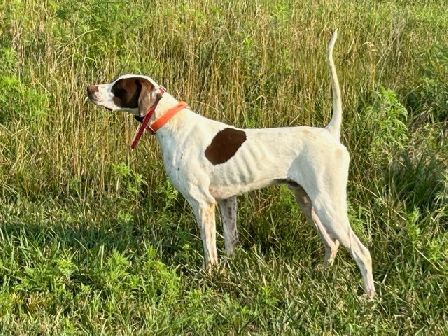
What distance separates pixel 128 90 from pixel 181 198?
3.58 feet

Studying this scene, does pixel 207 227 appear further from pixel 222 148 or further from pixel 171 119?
pixel 171 119

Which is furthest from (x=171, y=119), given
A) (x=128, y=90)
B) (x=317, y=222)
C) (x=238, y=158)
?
(x=317, y=222)

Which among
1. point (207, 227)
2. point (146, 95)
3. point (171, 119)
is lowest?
point (207, 227)

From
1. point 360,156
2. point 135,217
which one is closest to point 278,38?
point 360,156

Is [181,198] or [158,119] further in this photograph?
[181,198]

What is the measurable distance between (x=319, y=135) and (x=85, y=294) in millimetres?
1565

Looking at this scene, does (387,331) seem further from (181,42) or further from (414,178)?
(181,42)

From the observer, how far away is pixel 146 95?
14.1 feet

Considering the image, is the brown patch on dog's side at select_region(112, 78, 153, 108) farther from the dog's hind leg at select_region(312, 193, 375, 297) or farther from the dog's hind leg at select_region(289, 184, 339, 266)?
the dog's hind leg at select_region(312, 193, 375, 297)

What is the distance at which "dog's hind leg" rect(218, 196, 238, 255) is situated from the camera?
4539 mm

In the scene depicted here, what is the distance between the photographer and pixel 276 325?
370 cm

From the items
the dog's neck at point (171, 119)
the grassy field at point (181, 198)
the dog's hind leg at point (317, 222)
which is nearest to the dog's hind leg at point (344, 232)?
the grassy field at point (181, 198)

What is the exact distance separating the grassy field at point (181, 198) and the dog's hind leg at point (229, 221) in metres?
0.13

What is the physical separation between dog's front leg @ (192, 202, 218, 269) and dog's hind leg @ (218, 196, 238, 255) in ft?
0.56
